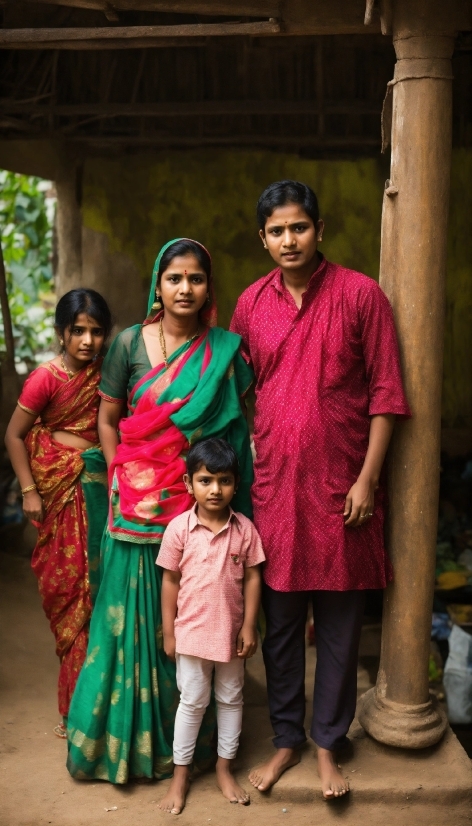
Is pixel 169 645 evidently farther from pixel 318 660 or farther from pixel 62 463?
pixel 62 463

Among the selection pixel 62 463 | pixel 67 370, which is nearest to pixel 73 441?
pixel 62 463

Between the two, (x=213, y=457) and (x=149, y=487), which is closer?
(x=213, y=457)

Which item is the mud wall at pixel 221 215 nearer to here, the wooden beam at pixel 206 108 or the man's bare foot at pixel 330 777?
the wooden beam at pixel 206 108

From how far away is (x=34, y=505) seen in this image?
12.0 feet

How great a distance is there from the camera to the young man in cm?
318

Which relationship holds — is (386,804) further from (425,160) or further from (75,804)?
(425,160)

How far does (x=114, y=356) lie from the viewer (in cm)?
340

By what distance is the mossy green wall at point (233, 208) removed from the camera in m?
5.95

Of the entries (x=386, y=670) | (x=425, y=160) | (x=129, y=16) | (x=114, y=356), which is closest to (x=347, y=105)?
(x=129, y=16)

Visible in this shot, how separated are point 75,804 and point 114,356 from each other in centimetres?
163

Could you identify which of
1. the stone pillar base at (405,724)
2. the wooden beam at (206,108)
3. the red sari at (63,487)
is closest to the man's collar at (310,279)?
the red sari at (63,487)

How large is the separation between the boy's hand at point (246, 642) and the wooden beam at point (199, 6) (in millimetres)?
2204

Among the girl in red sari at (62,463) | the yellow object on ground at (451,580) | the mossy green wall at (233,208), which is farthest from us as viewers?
the mossy green wall at (233,208)

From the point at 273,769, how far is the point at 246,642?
53 cm
